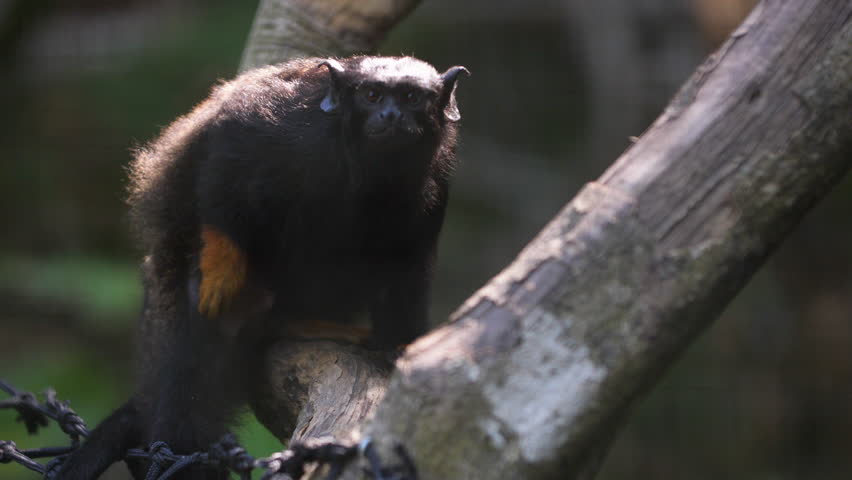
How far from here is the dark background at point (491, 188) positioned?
5230 mm

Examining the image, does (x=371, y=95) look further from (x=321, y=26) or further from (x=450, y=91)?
(x=321, y=26)

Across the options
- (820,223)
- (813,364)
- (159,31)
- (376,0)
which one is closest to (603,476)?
(813,364)

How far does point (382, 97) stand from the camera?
2.42 m

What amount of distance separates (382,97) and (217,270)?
64 cm

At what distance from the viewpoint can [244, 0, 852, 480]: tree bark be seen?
122 centimetres

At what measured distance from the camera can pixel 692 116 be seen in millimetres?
1338

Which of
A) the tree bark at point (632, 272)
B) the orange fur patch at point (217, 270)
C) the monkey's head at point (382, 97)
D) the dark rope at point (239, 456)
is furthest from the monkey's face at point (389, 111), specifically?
the tree bark at point (632, 272)

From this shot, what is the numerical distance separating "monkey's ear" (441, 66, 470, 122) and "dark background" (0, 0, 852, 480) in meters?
2.81

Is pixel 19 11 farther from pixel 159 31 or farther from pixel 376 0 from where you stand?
pixel 376 0

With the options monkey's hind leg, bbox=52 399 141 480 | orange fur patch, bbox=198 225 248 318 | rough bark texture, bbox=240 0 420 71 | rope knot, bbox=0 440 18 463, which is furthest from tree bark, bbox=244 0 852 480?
rough bark texture, bbox=240 0 420 71

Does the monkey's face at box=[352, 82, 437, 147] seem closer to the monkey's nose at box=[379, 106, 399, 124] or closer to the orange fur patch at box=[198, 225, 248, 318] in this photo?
the monkey's nose at box=[379, 106, 399, 124]

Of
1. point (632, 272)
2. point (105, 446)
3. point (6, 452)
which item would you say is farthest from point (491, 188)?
point (632, 272)

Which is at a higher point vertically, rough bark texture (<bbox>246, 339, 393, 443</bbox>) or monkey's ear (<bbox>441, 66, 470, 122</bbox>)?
monkey's ear (<bbox>441, 66, 470, 122</bbox>)

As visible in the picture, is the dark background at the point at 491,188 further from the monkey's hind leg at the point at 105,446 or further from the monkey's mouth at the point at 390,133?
the monkey's mouth at the point at 390,133
